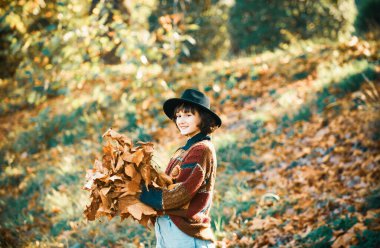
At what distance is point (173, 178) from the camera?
227 centimetres

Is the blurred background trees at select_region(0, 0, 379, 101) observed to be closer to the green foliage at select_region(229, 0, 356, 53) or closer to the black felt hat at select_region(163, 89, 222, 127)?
the green foliage at select_region(229, 0, 356, 53)

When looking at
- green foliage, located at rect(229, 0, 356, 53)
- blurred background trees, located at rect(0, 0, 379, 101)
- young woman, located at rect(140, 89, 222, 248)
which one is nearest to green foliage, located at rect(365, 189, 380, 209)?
young woman, located at rect(140, 89, 222, 248)

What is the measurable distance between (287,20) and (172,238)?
892 cm

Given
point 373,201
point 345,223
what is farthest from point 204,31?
point 345,223

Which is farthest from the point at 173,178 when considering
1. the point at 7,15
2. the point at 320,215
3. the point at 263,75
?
the point at 263,75

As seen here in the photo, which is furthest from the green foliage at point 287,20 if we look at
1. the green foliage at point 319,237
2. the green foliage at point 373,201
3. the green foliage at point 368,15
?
the green foliage at point 319,237

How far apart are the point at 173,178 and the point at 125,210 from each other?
1.28ft

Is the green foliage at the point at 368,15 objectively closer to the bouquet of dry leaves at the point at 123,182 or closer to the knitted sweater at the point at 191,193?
the knitted sweater at the point at 191,193

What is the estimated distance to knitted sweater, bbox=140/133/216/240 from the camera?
7.03 ft

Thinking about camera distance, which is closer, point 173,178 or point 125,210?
point 125,210

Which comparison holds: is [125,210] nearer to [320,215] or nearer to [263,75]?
[320,215]

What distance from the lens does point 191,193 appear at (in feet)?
7.03

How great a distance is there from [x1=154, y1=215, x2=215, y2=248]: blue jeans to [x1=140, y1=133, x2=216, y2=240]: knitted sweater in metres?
0.04

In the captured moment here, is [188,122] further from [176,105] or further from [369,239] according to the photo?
[369,239]
